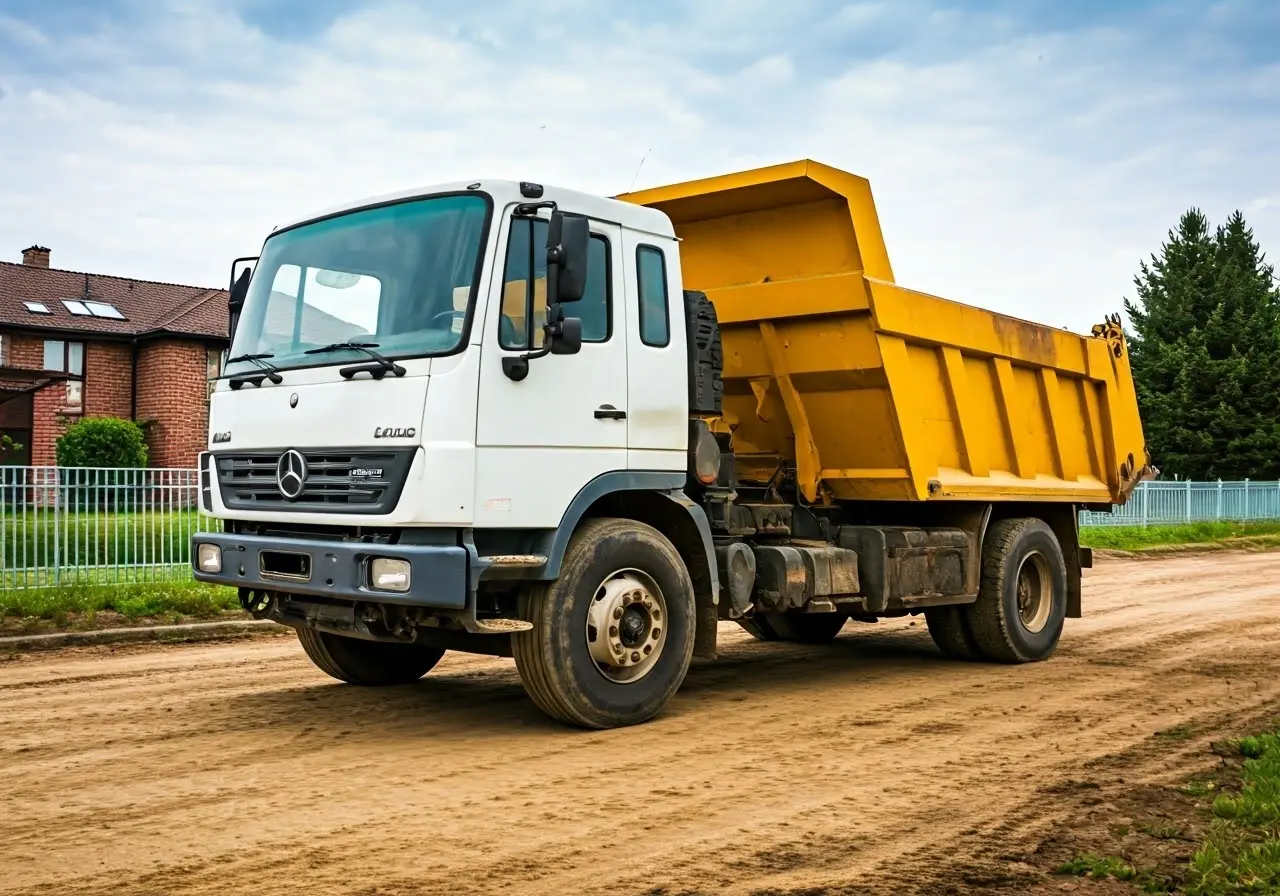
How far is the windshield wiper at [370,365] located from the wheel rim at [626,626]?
159cm

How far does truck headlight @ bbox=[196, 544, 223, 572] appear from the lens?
7.36 m

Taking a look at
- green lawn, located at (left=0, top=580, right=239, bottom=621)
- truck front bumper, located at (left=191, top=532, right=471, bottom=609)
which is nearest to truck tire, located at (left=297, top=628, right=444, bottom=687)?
truck front bumper, located at (left=191, top=532, right=471, bottom=609)

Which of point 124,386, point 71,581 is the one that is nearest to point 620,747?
point 71,581

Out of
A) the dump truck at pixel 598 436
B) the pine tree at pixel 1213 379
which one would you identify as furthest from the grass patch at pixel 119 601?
the pine tree at pixel 1213 379

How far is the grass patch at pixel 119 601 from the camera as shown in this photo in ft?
40.8

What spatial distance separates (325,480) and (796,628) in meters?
5.77

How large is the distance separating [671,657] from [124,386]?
3746cm

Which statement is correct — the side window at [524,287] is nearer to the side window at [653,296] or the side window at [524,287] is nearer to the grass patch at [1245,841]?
the side window at [653,296]

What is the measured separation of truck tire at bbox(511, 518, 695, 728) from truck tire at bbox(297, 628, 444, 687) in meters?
1.79

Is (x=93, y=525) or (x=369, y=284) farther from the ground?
(x=369, y=284)

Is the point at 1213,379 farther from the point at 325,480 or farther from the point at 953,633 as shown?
the point at 325,480

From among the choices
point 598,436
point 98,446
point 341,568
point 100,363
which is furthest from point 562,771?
point 100,363

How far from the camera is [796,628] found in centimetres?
1148

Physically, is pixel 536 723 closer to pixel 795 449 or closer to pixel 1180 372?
pixel 795 449
